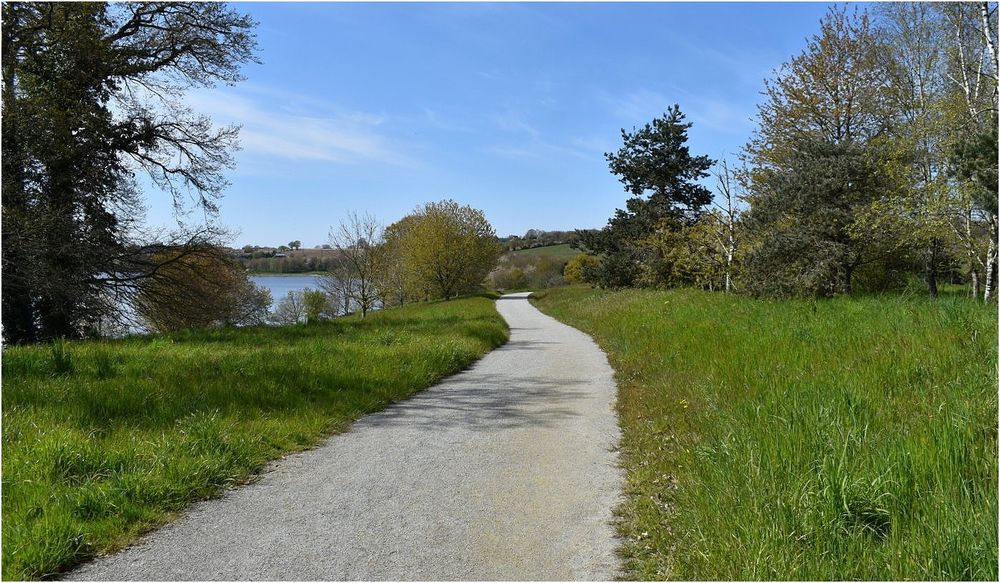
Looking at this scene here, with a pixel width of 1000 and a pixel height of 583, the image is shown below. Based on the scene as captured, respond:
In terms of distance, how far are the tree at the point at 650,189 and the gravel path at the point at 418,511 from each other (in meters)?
27.6

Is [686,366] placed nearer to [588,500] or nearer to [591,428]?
[591,428]

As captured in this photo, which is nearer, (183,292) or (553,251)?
(183,292)

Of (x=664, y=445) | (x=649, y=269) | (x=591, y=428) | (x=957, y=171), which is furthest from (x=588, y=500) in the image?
(x=649, y=269)

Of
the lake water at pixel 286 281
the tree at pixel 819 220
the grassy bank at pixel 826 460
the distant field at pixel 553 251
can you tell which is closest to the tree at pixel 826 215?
the tree at pixel 819 220

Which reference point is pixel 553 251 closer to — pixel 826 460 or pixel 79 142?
pixel 79 142

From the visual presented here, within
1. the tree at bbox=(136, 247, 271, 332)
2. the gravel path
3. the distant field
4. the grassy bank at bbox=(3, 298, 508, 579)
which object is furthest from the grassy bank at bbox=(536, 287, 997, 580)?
the distant field

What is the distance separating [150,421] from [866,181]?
1846 cm

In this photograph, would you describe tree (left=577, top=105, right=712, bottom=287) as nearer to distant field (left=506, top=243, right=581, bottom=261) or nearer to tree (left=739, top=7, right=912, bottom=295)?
tree (left=739, top=7, right=912, bottom=295)

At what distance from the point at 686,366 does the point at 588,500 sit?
4.57 metres

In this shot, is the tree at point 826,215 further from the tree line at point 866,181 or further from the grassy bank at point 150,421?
the grassy bank at point 150,421

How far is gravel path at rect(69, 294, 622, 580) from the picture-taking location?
3521mm

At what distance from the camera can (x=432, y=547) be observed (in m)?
3.76

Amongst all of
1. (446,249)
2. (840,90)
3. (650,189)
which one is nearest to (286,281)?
(446,249)

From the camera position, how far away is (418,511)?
438 centimetres
